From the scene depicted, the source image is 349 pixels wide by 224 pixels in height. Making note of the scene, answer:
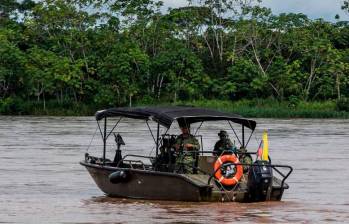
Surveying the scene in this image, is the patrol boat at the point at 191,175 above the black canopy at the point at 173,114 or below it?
below

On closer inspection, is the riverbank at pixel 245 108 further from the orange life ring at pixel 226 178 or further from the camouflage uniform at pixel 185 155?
the orange life ring at pixel 226 178

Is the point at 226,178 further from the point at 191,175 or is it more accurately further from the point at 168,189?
the point at 168,189

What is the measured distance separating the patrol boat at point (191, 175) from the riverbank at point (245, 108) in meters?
36.9

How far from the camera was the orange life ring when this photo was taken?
1728 cm

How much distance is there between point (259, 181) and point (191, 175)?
1.18m

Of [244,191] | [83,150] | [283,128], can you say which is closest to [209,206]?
[244,191]

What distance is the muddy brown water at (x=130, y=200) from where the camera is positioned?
16.2m

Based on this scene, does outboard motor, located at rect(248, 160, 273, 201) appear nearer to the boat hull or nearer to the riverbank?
the boat hull

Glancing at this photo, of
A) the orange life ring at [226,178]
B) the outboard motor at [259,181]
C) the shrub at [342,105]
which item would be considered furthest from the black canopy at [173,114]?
the shrub at [342,105]

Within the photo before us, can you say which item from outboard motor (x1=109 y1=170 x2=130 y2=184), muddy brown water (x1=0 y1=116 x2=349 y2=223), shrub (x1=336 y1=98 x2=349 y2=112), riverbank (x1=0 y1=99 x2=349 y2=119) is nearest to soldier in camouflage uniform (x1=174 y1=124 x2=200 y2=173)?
muddy brown water (x1=0 y1=116 x2=349 y2=223)

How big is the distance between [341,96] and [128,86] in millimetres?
12285

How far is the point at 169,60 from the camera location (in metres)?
61.7

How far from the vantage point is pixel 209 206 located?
1688 centimetres

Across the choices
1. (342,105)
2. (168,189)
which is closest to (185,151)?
(168,189)
